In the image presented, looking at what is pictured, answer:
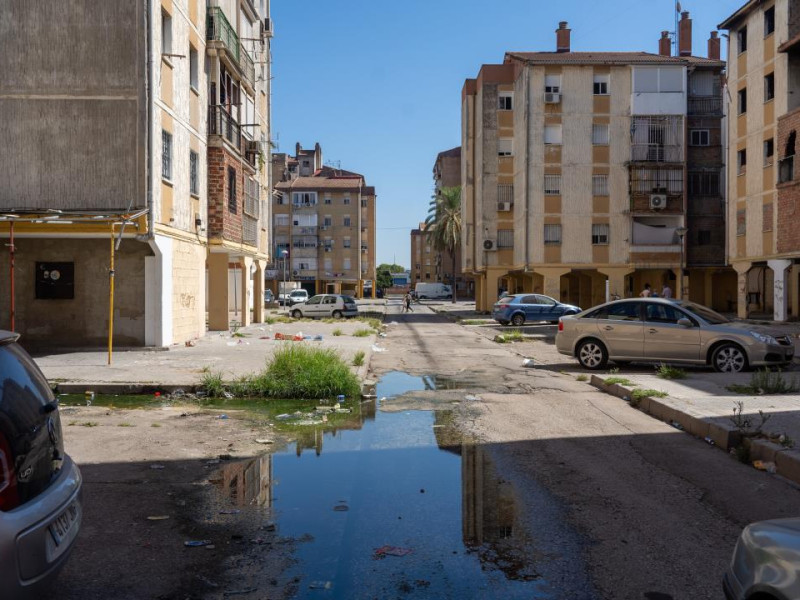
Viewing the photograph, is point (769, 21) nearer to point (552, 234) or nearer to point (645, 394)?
point (552, 234)

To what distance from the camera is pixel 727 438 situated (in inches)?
320

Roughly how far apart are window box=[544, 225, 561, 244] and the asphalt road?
110ft

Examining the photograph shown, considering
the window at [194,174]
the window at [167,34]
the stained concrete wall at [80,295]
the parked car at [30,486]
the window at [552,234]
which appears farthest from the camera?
the window at [552,234]

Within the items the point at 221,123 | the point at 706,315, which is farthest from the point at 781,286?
the point at 221,123

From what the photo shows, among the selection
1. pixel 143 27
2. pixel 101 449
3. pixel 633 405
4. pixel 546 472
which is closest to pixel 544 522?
pixel 546 472

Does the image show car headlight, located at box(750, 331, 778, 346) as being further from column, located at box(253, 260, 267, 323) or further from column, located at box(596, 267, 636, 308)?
column, located at box(596, 267, 636, 308)

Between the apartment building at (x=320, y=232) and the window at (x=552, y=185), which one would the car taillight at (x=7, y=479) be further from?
the apartment building at (x=320, y=232)

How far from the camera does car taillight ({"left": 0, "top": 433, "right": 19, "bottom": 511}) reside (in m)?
3.26

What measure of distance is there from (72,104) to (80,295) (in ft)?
15.4

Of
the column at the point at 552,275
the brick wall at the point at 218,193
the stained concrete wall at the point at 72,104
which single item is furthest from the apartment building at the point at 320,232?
the stained concrete wall at the point at 72,104

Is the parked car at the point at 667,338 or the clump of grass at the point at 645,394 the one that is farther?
the parked car at the point at 667,338

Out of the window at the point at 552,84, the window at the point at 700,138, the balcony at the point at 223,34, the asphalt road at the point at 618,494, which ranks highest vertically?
the window at the point at 552,84

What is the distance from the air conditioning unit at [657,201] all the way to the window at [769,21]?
12.7 m

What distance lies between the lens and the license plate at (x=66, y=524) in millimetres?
3617
